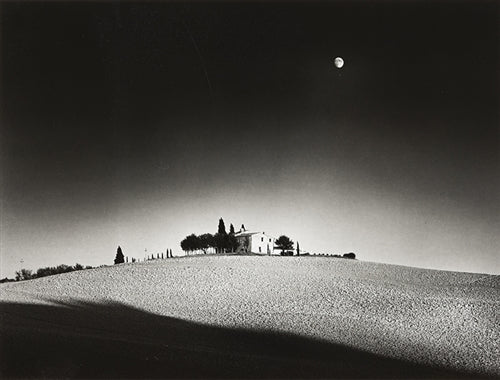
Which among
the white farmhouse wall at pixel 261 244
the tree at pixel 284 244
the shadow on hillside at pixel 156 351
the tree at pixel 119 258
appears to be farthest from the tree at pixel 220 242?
the shadow on hillside at pixel 156 351

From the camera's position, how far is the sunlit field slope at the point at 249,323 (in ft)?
40.7

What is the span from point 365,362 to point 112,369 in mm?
7228

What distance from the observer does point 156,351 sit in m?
13.0

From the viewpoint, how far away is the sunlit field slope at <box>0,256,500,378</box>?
12.4 meters

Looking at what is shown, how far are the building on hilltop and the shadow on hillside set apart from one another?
33056 millimetres

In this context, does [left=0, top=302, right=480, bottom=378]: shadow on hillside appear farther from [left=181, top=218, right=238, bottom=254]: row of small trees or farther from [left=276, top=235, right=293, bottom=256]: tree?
[left=181, top=218, right=238, bottom=254]: row of small trees

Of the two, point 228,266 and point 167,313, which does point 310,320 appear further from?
point 228,266

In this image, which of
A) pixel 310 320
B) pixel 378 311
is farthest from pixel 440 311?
pixel 310 320

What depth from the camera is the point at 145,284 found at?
85.8 feet

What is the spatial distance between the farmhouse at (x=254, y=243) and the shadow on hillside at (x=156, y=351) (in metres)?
33.1

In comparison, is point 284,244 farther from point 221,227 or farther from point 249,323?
point 249,323

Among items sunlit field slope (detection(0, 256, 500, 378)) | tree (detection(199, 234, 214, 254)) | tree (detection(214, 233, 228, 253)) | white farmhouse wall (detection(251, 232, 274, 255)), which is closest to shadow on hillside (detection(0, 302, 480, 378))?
sunlit field slope (detection(0, 256, 500, 378))

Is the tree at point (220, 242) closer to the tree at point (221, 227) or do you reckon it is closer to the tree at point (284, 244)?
the tree at point (221, 227)

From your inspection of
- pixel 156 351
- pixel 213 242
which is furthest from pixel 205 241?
pixel 156 351
